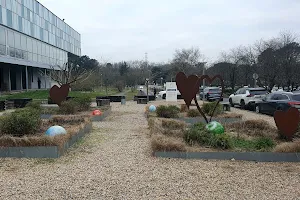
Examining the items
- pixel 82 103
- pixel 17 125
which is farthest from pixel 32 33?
pixel 17 125

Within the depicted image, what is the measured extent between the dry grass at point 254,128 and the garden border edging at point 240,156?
237 centimetres

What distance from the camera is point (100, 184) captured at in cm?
521

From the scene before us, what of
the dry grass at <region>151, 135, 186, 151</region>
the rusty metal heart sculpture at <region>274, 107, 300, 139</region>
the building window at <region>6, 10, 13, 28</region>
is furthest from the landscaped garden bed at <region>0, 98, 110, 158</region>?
the building window at <region>6, 10, 13, 28</region>

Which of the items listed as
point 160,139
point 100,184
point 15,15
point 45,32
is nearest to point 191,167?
point 160,139

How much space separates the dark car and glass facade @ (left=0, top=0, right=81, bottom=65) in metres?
24.2

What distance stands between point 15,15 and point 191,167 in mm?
32960

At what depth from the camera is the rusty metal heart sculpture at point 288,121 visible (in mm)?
8078

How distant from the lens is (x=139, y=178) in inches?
218

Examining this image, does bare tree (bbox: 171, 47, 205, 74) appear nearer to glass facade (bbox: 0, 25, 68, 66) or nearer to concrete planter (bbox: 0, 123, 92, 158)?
glass facade (bbox: 0, 25, 68, 66)

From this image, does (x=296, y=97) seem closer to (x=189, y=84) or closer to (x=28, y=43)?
(x=189, y=84)

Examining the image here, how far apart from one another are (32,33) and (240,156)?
36508 millimetres

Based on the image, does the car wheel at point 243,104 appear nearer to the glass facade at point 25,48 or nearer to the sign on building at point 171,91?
the sign on building at point 171,91

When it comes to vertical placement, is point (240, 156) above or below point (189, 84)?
below

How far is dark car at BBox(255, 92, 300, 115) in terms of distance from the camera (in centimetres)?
1427
